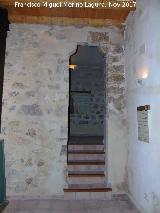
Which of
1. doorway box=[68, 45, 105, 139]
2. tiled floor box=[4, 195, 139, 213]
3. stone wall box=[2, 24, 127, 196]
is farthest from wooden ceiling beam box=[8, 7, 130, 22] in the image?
doorway box=[68, 45, 105, 139]

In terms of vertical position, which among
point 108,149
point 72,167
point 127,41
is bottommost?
point 72,167

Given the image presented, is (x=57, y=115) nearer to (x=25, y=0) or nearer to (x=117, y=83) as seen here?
(x=117, y=83)

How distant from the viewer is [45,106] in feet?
14.3

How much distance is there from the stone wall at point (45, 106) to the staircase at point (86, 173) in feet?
0.76

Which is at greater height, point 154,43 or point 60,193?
point 154,43

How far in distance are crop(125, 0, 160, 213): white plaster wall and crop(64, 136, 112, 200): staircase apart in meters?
0.56

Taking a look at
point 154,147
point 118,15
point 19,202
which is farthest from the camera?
point 118,15

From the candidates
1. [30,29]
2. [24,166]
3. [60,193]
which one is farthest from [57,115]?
[30,29]

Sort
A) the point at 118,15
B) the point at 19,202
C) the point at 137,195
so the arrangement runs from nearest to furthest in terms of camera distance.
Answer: the point at 137,195, the point at 19,202, the point at 118,15

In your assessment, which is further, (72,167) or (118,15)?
(72,167)

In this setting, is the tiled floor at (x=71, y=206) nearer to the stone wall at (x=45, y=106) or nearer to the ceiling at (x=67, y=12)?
the stone wall at (x=45, y=106)

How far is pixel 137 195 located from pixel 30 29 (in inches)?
127

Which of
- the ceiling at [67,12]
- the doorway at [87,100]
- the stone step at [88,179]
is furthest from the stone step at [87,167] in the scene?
the doorway at [87,100]

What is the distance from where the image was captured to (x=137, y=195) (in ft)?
12.2
